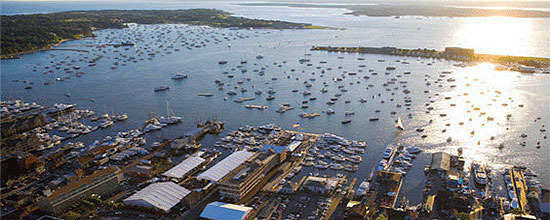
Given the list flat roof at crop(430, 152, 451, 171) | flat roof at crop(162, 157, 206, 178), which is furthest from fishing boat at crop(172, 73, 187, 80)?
flat roof at crop(430, 152, 451, 171)

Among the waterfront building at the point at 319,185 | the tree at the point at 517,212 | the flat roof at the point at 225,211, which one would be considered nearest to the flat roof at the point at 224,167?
the flat roof at the point at 225,211

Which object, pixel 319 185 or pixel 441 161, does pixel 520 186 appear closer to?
pixel 441 161

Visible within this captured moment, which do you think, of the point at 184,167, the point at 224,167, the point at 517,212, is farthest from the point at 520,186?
the point at 184,167

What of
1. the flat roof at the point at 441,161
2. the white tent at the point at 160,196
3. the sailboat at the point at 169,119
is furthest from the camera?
the sailboat at the point at 169,119

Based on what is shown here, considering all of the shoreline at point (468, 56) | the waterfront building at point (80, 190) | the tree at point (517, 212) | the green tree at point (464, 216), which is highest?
the shoreline at point (468, 56)

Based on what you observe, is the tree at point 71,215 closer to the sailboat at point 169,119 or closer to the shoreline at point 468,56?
the sailboat at point 169,119

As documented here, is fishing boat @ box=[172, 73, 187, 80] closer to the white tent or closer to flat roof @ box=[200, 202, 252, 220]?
the white tent

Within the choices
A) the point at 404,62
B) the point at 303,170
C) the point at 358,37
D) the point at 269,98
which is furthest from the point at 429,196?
the point at 358,37
